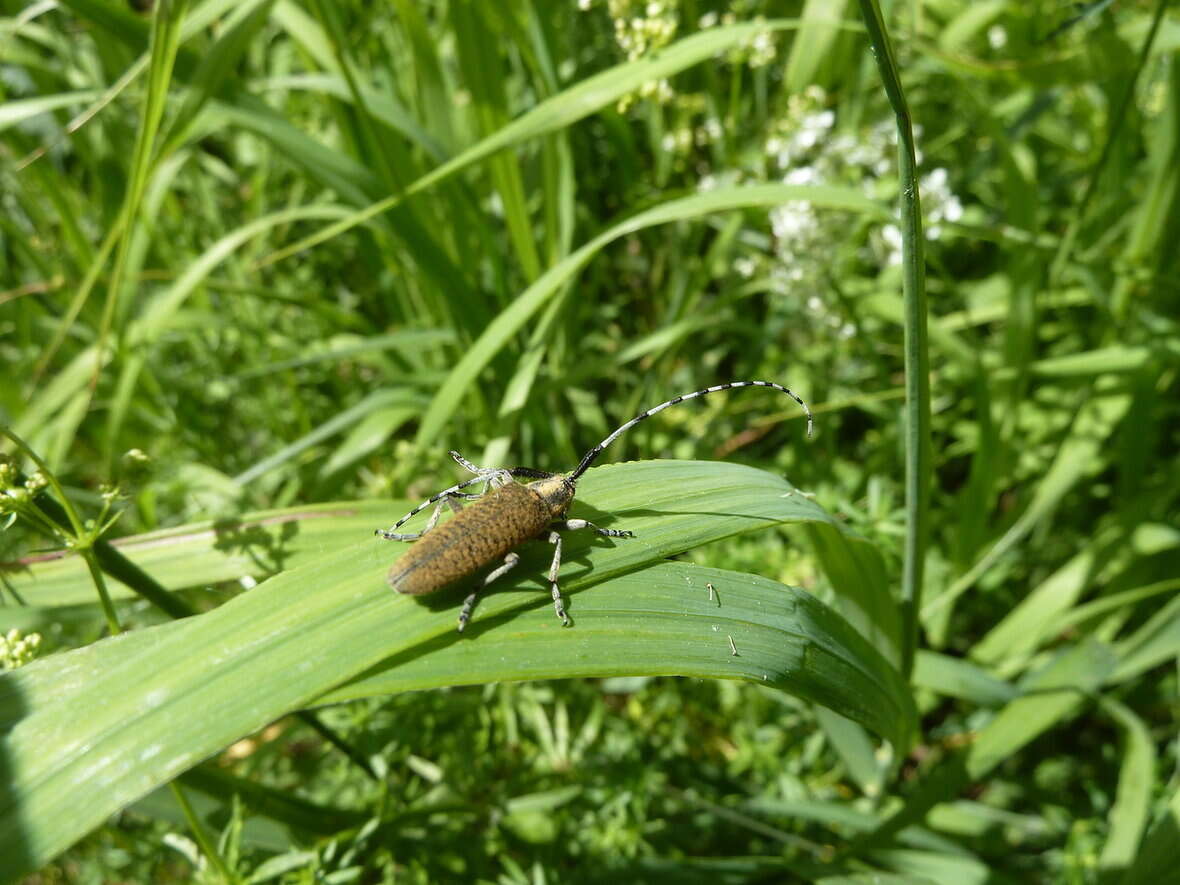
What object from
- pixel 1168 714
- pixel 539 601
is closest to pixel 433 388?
pixel 539 601

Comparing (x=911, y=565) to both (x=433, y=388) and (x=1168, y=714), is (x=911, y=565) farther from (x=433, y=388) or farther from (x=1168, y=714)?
(x=1168, y=714)

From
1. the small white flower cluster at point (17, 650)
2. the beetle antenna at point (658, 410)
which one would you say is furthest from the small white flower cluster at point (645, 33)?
the small white flower cluster at point (17, 650)

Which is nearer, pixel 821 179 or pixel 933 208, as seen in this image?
pixel 933 208

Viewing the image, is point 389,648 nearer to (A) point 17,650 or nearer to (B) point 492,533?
(B) point 492,533

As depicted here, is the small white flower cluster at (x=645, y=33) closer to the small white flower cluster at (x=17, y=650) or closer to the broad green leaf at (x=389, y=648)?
the broad green leaf at (x=389, y=648)

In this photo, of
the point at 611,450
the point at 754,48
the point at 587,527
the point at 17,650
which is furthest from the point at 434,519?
the point at 754,48

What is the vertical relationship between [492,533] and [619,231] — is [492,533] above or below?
below

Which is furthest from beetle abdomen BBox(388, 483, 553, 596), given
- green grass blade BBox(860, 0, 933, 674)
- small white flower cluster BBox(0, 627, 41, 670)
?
green grass blade BBox(860, 0, 933, 674)
